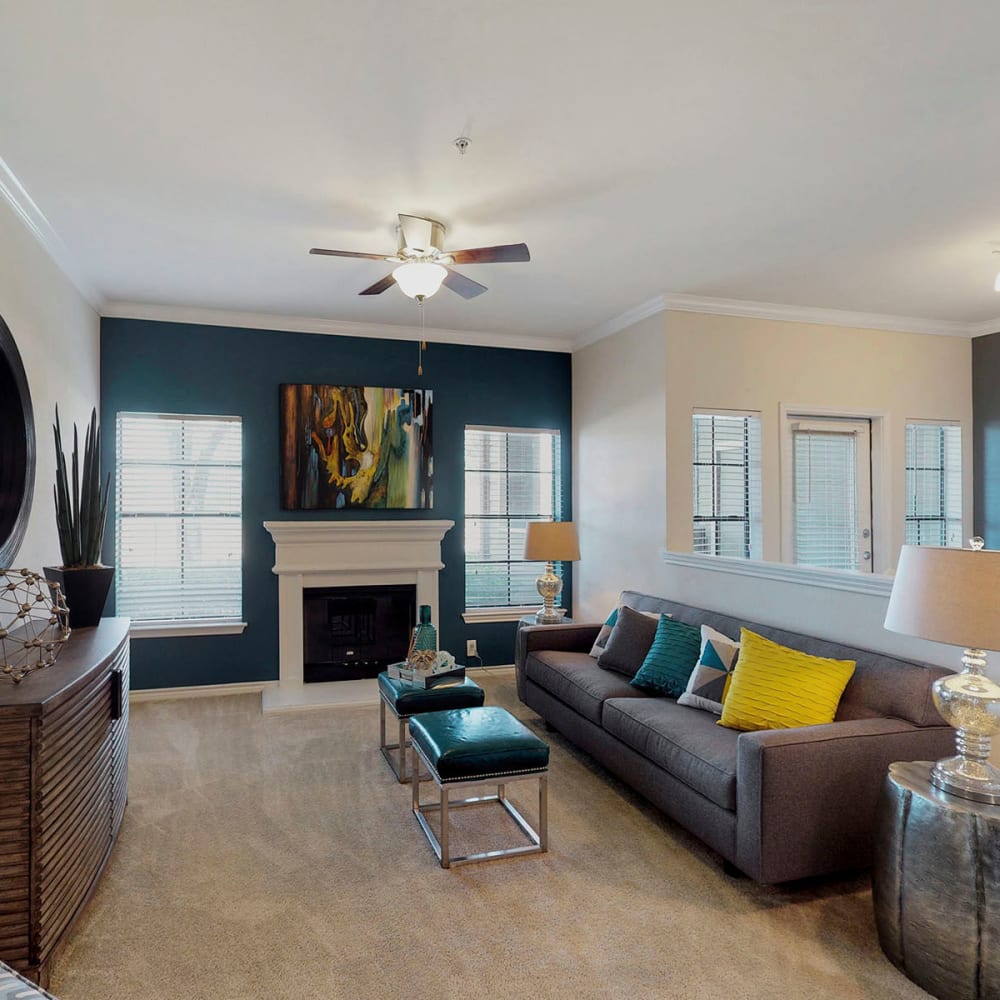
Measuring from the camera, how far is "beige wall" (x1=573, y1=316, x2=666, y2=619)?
4.77 meters

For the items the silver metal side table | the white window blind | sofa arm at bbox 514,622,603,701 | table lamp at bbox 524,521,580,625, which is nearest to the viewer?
the silver metal side table

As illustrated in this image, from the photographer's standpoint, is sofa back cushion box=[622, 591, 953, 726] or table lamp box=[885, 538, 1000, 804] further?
sofa back cushion box=[622, 591, 953, 726]

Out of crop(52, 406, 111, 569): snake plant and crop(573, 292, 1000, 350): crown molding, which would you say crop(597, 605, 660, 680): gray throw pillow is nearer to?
crop(573, 292, 1000, 350): crown molding

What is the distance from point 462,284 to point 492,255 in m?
0.47

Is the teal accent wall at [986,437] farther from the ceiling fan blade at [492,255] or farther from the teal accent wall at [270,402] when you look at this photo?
the ceiling fan blade at [492,255]

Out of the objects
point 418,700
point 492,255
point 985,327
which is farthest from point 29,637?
point 985,327

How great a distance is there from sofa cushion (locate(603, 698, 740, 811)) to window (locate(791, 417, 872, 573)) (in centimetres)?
230

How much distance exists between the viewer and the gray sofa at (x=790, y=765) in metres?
2.36

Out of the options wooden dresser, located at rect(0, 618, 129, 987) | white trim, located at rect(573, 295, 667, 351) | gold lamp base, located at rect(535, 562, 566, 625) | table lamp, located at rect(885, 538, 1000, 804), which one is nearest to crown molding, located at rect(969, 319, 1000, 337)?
white trim, located at rect(573, 295, 667, 351)

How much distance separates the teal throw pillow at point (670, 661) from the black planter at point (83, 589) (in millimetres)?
2513

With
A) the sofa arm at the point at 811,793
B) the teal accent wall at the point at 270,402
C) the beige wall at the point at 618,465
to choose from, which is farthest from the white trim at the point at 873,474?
the sofa arm at the point at 811,793

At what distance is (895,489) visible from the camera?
206 inches

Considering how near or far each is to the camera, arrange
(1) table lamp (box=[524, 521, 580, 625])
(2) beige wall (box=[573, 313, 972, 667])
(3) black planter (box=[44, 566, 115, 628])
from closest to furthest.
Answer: (3) black planter (box=[44, 566, 115, 628]) → (2) beige wall (box=[573, 313, 972, 667]) → (1) table lamp (box=[524, 521, 580, 625])

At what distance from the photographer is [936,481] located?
215 inches
